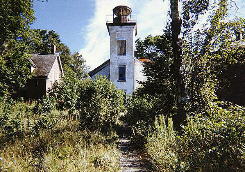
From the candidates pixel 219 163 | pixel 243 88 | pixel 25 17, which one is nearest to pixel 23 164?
pixel 219 163

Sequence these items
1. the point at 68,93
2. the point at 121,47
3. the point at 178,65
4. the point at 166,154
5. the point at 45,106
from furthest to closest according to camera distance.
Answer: the point at 121,47, the point at 68,93, the point at 45,106, the point at 178,65, the point at 166,154

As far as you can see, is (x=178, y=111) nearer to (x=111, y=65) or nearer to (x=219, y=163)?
(x=219, y=163)

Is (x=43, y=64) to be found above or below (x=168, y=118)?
above

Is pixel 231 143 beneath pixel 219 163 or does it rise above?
above

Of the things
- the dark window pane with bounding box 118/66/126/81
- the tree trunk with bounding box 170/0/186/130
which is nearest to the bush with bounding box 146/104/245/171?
the tree trunk with bounding box 170/0/186/130

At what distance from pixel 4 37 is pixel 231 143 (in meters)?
20.2

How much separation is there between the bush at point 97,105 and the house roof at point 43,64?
17.3 metres

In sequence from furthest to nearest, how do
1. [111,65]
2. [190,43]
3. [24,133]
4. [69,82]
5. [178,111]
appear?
[111,65] → [69,82] → [190,43] → [24,133] → [178,111]

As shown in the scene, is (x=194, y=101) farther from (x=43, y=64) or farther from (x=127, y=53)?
(x=43, y=64)

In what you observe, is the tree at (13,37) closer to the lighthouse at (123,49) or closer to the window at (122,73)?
the lighthouse at (123,49)

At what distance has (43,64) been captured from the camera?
93.2 feet

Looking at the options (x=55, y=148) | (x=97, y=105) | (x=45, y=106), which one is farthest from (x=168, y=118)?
(x=45, y=106)

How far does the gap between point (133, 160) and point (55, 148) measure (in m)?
2.52

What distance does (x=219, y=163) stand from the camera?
356 centimetres
